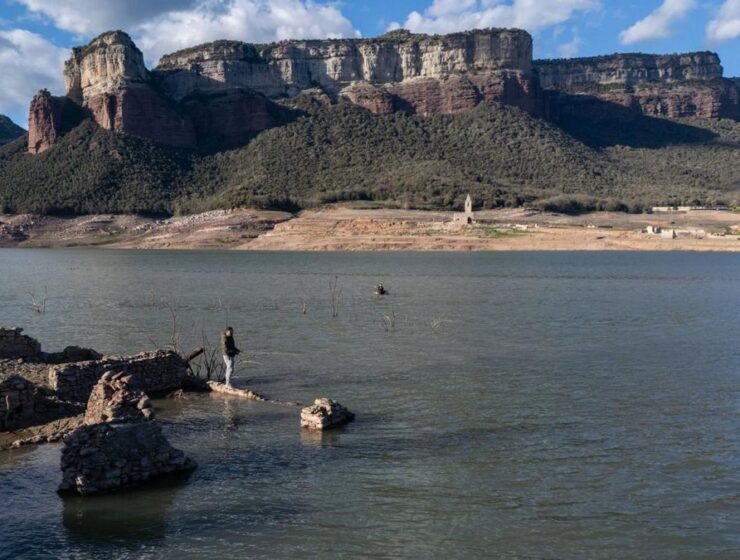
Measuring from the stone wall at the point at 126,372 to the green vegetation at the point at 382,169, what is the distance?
111m

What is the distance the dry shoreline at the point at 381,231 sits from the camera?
111250 mm

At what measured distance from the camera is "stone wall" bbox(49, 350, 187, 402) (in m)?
18.7

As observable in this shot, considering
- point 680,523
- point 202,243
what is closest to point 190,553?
point 680,523

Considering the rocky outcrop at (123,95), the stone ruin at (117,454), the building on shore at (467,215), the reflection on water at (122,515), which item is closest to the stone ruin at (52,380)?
the stone ruin at (117,454)

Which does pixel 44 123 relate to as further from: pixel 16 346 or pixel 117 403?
pixel 117 403

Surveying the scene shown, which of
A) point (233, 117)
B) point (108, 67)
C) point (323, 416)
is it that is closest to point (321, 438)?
point (323, 416)

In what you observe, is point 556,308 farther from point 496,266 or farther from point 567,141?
point 567,141

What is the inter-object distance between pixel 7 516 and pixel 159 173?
159 meters

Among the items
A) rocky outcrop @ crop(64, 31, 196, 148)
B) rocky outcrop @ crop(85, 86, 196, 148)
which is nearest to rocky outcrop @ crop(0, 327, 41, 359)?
rocky outcrop @ crop(85, 86, 196, 148)

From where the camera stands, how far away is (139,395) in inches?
611

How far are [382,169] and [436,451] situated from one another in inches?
5641

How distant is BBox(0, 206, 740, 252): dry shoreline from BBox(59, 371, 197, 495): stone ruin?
9792 centimetres

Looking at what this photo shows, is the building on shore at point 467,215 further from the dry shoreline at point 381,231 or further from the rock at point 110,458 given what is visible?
the rock at point 110,458

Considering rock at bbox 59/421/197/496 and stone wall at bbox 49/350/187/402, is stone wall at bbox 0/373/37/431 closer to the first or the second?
stone wall at bbox 49/350/187/402
